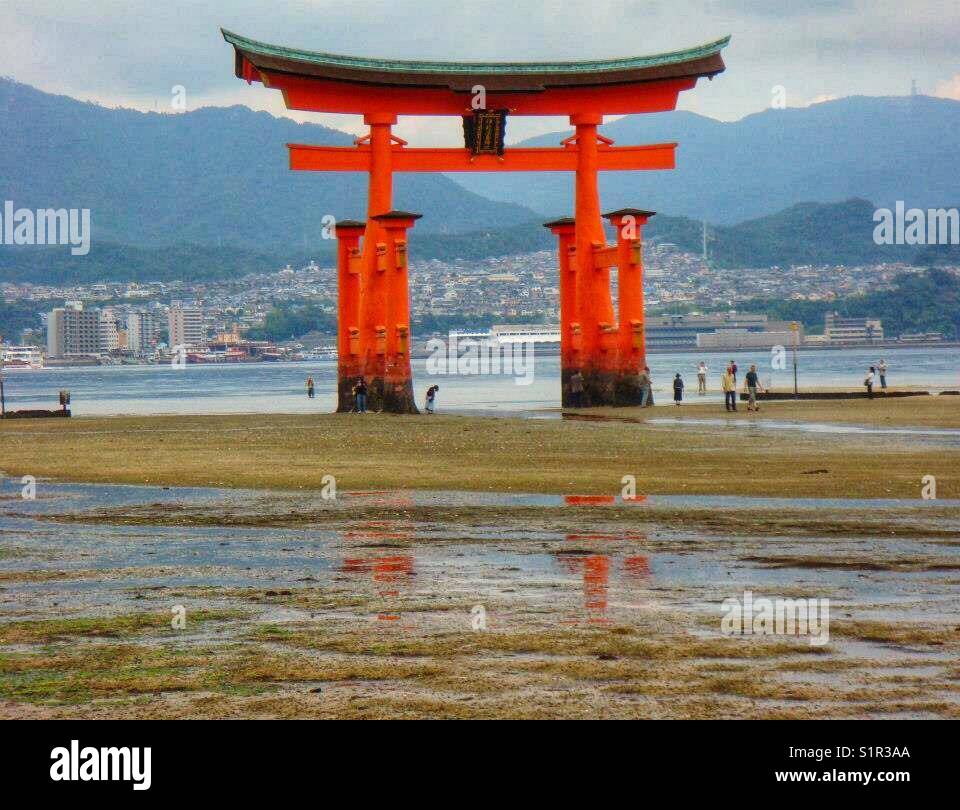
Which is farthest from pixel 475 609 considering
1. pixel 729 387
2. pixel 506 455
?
pixel 729 387

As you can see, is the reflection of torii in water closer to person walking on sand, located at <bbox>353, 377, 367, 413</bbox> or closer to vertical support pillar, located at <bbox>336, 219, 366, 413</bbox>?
person walking on sand, located at <bbox>353, 377, 367, 413</bbox>

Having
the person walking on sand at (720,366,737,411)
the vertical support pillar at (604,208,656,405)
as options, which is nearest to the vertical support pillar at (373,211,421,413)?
the vertical support pillar at (604,208,656,405)

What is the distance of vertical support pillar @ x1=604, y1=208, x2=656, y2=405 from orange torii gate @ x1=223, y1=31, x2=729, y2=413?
46 mm

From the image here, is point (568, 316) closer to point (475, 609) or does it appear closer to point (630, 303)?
point (630, 303)

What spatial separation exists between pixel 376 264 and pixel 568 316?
7401mm

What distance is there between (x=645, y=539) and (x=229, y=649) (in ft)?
22.8

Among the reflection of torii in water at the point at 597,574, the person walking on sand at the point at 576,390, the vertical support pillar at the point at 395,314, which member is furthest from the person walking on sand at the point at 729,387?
the reflection of torii in water at the point at 597,574

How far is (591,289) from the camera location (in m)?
49.8

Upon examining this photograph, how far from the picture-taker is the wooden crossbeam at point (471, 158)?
48.0 m

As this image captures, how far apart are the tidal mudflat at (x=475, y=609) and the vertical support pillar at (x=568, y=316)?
101 ft

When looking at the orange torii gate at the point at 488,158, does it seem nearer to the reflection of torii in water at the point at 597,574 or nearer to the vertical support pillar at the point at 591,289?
the vertical support pillar at the point at 591,289

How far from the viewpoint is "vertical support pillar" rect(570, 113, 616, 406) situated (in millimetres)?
49656

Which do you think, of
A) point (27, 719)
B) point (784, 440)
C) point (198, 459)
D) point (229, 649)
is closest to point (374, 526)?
point (229, 649)

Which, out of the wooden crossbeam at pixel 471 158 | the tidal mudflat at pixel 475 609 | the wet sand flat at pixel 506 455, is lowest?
the tidal mudflat at pixel 475 609
